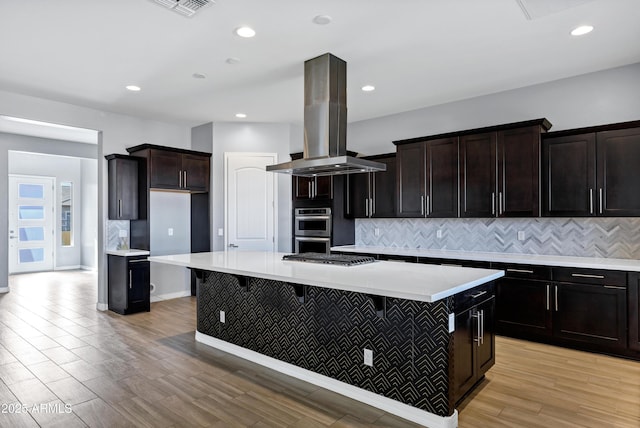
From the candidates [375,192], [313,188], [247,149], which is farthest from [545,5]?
[247,149]

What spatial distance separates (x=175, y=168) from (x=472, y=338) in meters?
4.70

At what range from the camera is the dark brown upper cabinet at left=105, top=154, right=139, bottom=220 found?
5.38 metres

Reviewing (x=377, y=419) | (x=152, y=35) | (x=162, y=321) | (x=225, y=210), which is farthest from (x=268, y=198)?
(x=377, y=419)

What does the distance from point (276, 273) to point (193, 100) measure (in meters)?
3.19

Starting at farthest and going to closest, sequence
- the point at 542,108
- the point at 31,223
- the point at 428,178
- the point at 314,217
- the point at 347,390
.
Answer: the point at 31,223, the point at 314,217, the point at 428,178, the point at 542,108, the point at 347,390

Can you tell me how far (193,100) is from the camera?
5043 millimetres

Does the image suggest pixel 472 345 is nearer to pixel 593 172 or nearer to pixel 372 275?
pixel 372 275

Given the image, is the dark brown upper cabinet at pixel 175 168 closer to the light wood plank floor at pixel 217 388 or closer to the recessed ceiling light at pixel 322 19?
the light wood plank floor at pixel 217 388

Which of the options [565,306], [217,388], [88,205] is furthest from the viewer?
[88,205]

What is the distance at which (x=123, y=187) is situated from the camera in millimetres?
5422

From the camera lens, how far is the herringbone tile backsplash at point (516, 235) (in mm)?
3994

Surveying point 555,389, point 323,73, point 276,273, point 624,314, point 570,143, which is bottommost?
point 555,389

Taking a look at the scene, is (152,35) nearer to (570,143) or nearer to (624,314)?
(570,143)

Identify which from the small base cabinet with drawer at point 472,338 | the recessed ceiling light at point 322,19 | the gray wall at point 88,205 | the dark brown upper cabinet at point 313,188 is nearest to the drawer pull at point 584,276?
the small base cabinet with drawer at point 472,338
